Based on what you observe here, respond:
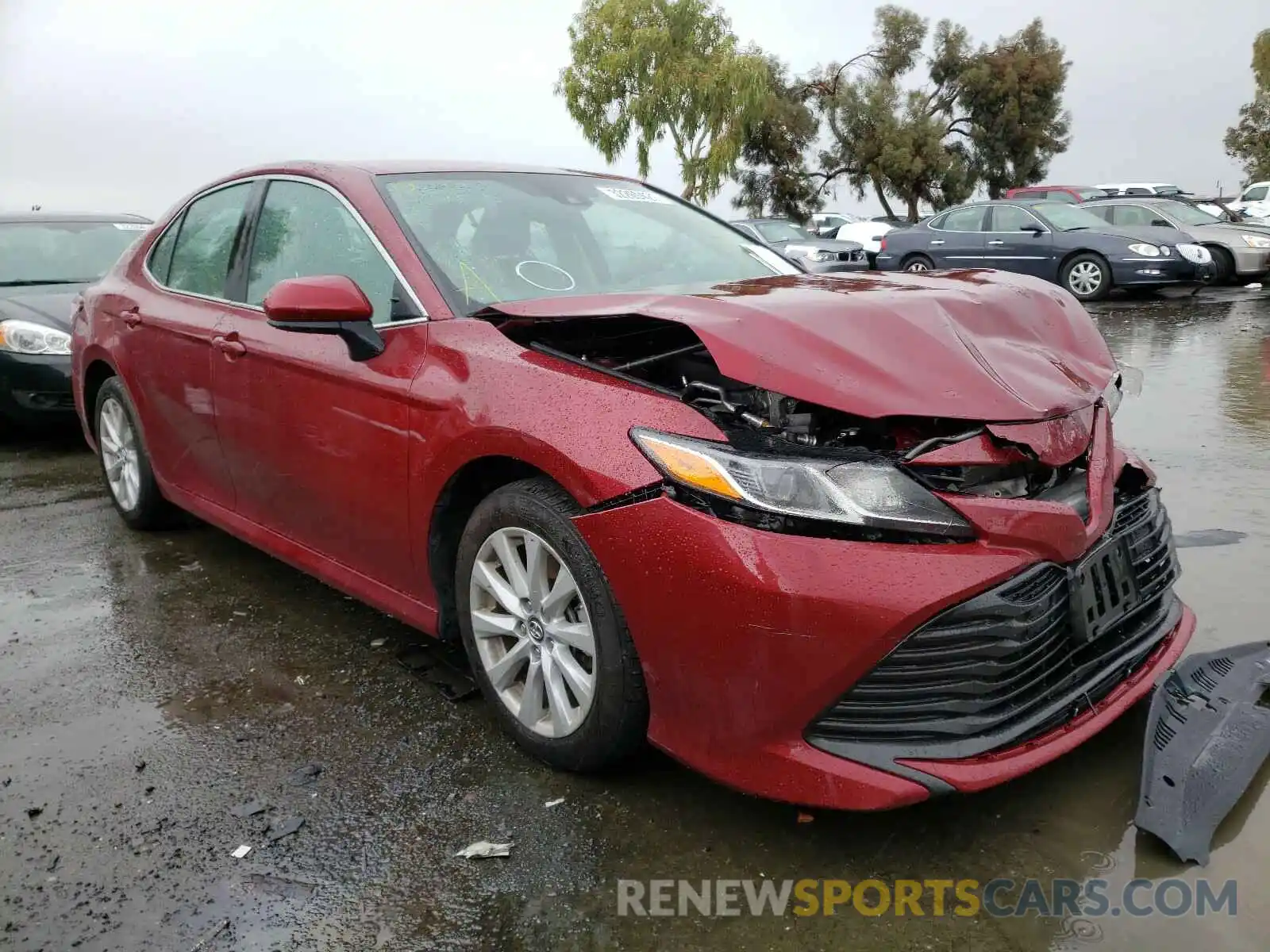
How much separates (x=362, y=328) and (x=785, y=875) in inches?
70.7

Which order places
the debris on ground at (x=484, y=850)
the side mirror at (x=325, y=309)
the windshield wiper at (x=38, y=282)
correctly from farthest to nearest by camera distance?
1. the windshield wiper at (x=38, y=282)
2. the side mirror at (x=325, y=309)
3. the debris on ground at (x=484, y=850)

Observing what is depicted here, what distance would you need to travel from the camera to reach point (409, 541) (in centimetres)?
281

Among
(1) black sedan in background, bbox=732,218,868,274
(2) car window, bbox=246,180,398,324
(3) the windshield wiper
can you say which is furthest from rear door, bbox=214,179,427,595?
(1) black sedan in background, bbox=732,218,868,274

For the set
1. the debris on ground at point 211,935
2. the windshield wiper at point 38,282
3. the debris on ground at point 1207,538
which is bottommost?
the debris on ground at point 211,935

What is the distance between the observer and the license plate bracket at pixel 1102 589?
2141 mm

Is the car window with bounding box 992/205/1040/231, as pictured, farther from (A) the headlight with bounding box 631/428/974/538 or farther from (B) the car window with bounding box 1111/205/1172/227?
(A) the headlight with bounding box 631/428/974/538

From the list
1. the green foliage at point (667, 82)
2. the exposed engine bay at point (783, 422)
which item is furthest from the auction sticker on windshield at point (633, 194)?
the green foliage at point (667, 82)

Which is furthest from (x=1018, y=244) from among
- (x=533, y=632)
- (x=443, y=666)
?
(x=533, y=632)

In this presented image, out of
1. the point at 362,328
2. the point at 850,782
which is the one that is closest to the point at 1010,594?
the point at 850,782

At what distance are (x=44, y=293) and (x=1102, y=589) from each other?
273 inches

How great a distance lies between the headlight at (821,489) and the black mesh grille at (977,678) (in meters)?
0.18

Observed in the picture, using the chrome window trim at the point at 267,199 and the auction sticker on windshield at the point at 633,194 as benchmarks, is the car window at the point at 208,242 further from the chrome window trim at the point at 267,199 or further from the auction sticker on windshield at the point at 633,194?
the auction sticker on windshield at the point at 633,194

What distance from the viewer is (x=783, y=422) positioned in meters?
2.24

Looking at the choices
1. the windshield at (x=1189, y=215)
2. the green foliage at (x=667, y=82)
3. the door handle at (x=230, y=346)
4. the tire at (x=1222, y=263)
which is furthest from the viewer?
the green foliage at (x=667, y=82)
